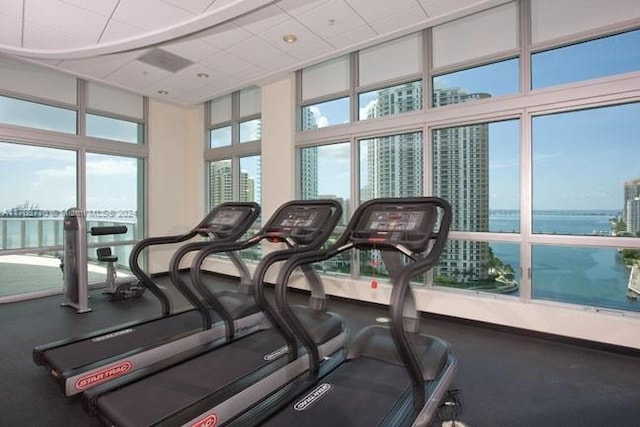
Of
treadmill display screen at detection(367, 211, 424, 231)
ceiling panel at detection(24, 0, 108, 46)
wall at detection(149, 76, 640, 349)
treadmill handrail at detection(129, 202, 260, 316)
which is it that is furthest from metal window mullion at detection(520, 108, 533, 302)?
ceiling panel at detection(24, 0, 108, 46)

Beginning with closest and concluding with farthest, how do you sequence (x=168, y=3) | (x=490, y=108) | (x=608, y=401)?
(x=608, y=401) < (x=168, y=3) < (x=490, y=108)

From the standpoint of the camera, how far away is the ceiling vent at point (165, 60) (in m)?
4.26

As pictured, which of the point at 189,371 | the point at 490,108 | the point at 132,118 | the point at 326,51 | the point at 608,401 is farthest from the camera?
the point at 132,118

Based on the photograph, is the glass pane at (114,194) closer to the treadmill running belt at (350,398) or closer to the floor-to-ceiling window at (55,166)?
the floor-to-ceiling window at (55,166)

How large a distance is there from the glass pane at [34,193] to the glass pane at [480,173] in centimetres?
556

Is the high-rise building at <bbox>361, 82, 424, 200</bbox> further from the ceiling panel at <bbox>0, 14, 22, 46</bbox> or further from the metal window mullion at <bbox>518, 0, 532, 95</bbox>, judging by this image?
the ceiling panel at <bbox>0, 14, 22, 46</bbox>

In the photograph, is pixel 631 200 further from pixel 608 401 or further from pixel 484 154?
pixel 608 401

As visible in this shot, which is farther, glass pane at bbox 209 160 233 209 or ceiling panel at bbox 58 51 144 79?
glass pane at bbox 209 160 233 209

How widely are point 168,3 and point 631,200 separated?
15.1 ft

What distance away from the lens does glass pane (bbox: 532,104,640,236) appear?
3164 millimetres

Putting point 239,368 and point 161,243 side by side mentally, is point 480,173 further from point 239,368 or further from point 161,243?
point 161,243

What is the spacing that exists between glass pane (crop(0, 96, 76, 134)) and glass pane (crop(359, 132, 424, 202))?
4.53 metres

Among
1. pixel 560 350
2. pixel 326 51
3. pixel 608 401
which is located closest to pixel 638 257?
pixel 560 350

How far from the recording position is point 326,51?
170 inches
